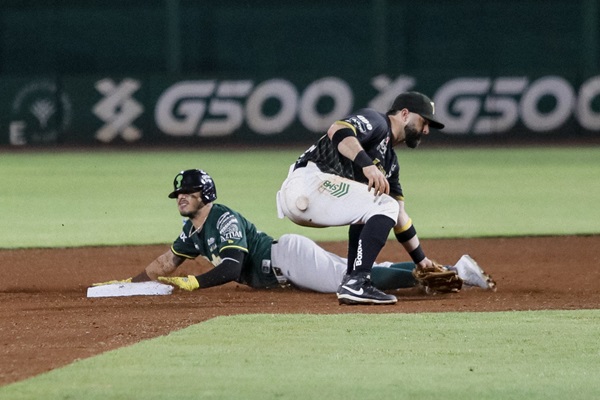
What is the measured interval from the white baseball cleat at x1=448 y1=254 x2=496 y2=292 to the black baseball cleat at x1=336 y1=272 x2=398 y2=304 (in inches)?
35.4

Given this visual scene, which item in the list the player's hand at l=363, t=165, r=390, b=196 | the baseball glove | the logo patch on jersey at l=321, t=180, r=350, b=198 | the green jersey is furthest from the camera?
the green jersey

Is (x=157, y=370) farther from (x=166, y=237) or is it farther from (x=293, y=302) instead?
(x=166, y=237)

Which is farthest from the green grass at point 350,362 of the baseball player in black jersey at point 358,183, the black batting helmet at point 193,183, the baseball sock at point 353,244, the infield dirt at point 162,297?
the black batting helmet at point 193,183

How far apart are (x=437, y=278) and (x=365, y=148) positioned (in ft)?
3.27

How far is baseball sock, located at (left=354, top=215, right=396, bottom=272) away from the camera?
7609mm

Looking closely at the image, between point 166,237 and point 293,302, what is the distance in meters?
4.20

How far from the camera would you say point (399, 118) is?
7871mm

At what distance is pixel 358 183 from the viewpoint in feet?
25.6

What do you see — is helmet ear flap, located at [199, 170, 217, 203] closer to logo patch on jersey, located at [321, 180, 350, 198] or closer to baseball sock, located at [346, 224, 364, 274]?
logo patch on jersey, located at [321, 180, 350, 198]

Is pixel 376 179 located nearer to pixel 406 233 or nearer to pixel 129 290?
pixel 406 233

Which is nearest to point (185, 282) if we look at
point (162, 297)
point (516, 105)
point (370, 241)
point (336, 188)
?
point (162, 297)

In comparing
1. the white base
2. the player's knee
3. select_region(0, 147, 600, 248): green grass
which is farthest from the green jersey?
select_region(0, 147, 600, 248): green grass

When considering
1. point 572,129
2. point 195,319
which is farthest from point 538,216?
point 572,129

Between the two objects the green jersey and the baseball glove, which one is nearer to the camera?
the baseball glove
